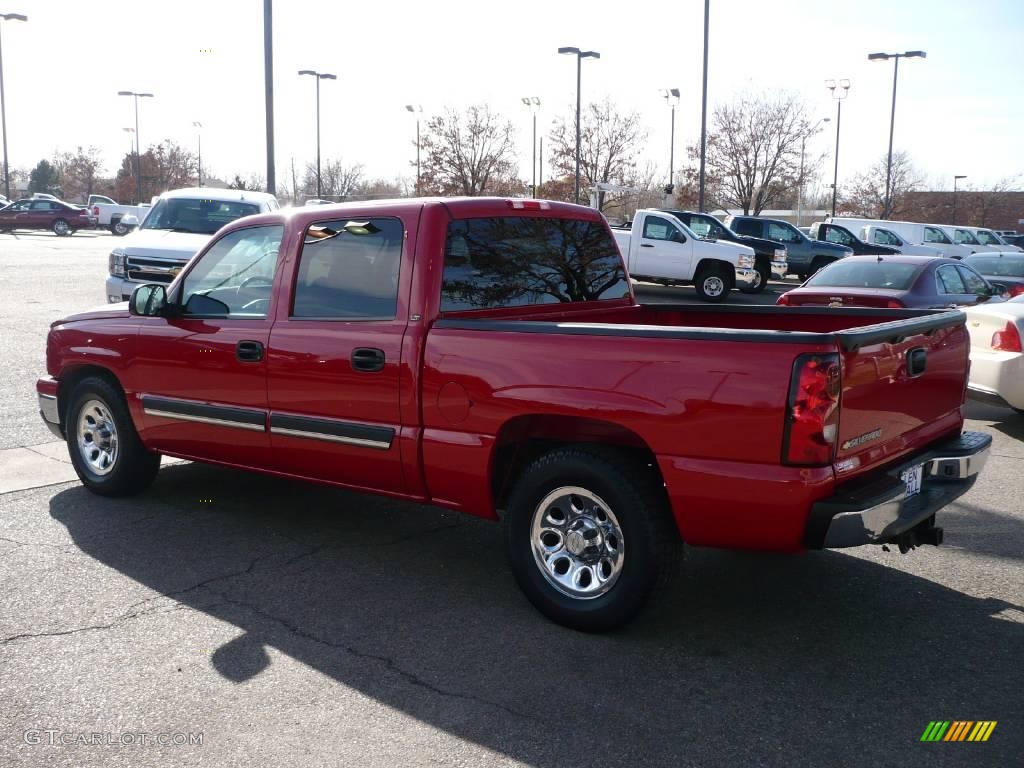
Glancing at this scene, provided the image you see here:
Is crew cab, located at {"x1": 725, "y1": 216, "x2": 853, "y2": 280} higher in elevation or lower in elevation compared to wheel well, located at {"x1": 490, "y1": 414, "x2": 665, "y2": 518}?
higher

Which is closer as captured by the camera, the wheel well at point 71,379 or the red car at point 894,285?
the wheel well at point 71,379

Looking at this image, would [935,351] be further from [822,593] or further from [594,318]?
[594,318]

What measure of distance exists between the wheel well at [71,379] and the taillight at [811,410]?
435 centimetres

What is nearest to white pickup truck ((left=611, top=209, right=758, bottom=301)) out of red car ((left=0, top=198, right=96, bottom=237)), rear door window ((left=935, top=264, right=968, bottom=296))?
rear door window ((left=935, top=264, right=968, bottom=296))

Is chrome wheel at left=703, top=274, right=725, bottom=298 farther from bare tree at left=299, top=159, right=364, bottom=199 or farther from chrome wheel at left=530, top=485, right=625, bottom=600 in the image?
bare tree at left=299, top=159, right=364, bottom=199

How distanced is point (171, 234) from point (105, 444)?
27.8 feet

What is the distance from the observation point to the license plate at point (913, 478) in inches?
170

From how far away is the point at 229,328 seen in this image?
5.68 meters

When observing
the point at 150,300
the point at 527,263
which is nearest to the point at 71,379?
the point at 150,300

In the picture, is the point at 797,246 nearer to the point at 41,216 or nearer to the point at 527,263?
the point at 527,263

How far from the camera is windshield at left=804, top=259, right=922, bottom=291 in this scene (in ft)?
40.8

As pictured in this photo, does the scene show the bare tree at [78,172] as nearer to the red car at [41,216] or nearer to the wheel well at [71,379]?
the red car at [41,216]

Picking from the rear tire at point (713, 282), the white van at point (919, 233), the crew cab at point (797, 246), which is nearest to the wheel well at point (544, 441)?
the rear tire at point (713, 282)

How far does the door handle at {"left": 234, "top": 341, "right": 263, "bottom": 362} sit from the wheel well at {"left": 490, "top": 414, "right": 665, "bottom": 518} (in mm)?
1515
